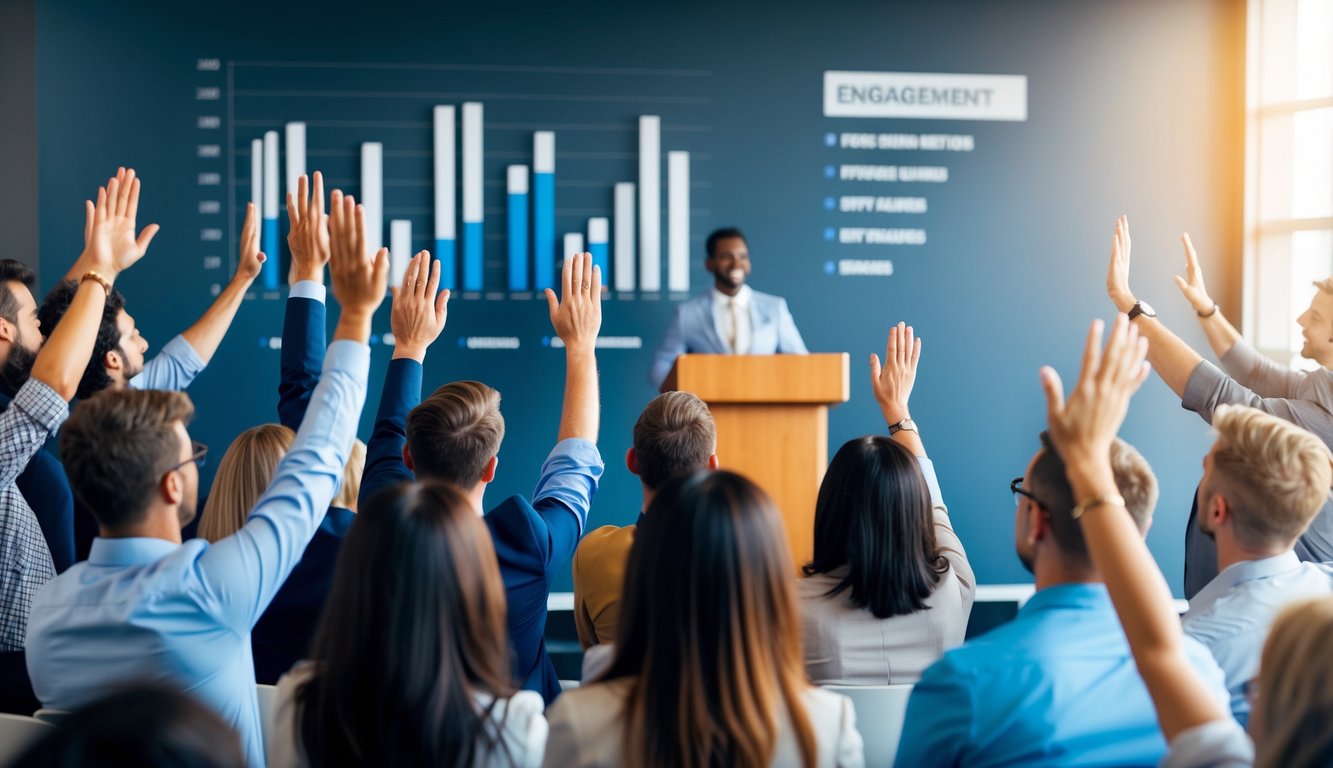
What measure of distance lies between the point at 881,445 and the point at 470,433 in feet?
2.68

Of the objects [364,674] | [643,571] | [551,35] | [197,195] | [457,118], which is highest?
[551,35]

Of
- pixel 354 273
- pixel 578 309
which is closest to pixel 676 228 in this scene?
pixel 578 309

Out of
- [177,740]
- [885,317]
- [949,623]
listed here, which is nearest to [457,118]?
[885,317]

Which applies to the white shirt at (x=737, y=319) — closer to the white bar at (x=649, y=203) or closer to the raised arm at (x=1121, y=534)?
the white bar at (x=649, y=203)

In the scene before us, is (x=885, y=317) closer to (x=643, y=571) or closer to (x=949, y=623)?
(x=949, y=623)

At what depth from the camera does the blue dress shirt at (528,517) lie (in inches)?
82.5

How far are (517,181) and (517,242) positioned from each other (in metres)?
0.31

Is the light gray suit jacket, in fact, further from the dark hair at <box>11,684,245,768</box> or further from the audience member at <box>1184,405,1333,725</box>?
the dark hair at <box>11,684,245,768</box>

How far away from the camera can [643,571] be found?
4.58 feet

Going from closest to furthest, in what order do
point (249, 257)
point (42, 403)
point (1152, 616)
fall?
point (1152, 616)
point (42, 403)
point (249, 257)

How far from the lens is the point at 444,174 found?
18.1 ft

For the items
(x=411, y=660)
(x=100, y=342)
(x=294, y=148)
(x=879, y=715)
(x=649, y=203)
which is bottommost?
(x=879, y=715)

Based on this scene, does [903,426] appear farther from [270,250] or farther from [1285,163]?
[1285,163]

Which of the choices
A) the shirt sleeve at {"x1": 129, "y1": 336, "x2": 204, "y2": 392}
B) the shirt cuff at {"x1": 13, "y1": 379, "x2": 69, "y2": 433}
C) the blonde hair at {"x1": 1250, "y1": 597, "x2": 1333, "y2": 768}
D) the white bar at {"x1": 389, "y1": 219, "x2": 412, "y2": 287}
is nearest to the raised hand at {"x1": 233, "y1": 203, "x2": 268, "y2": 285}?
the shirt sleeve at {"x1": 129, "y1": 336, "x2": 204, "y2": 392}
